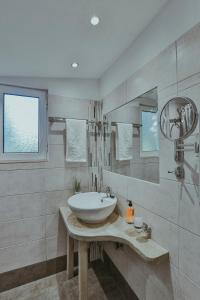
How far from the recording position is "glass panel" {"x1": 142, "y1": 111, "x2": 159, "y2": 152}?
1.28 m

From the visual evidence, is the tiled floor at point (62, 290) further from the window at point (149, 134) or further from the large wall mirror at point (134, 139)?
the window at point (149, 134)

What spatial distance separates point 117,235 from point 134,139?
0.83m

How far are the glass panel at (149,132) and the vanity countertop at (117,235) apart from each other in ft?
2.20

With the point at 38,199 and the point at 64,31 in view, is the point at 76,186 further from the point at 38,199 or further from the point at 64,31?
the point at 64,31

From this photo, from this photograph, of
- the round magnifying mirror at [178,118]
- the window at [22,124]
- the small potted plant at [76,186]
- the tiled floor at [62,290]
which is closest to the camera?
the round magnifying mirror at [178,118]

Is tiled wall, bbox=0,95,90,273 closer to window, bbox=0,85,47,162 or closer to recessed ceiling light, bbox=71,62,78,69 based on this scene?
window, bbox=0,85,47,162

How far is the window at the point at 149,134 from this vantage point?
1274 mm

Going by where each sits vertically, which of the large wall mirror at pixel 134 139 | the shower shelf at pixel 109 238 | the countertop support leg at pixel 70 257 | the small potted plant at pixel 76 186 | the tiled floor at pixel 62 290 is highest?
the large wall mirror at pixel 134 139

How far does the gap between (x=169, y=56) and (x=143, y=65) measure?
282 mm

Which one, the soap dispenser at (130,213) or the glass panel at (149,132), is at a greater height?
the glass panel at (149,132)

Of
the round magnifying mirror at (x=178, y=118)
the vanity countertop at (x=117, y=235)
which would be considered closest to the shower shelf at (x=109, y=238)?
the vanity countertop at (x=117, y=235)

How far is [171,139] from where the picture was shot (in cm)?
105

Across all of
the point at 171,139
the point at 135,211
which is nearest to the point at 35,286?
the point at 135,211

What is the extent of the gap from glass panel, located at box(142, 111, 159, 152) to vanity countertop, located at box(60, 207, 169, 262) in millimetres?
670
